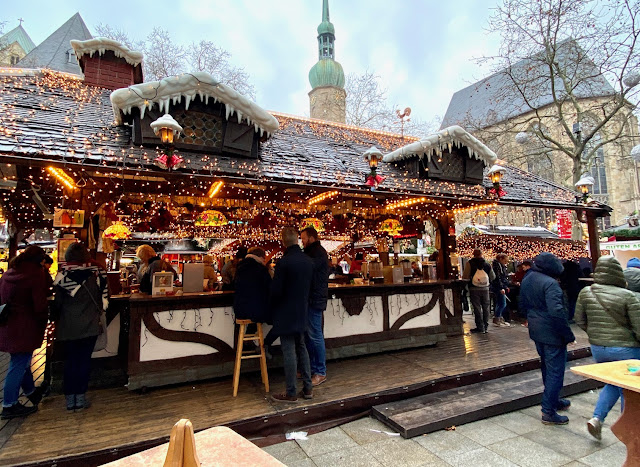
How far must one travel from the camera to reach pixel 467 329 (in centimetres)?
862

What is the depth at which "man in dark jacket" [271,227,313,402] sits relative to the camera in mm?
4176

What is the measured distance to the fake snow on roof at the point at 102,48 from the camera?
27.5 ft

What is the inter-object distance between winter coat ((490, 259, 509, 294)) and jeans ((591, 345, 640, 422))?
6.08m

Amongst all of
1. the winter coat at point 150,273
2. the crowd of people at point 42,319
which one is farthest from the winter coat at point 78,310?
the winter coat at point 150,273

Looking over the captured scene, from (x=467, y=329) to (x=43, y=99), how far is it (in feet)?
34.0

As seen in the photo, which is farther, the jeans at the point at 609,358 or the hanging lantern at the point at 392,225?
the hanging lantern at the point at 392,225

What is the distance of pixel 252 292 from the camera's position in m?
4.60

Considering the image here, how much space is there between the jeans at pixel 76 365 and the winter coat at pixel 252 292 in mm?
1809

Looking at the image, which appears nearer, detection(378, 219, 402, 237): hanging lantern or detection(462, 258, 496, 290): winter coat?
detection(462, 258, 496, 290): winter coat

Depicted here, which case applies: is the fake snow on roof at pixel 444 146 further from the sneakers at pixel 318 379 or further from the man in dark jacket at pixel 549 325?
the sneakers at pixel 318 379

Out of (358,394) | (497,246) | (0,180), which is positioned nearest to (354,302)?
(358,394)

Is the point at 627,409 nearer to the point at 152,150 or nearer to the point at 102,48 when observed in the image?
the point at 152,150

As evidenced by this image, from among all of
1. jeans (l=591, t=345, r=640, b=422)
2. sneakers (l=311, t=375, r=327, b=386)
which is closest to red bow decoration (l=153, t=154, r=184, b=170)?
sneakers (l=311, t=375, r=327, b=386)

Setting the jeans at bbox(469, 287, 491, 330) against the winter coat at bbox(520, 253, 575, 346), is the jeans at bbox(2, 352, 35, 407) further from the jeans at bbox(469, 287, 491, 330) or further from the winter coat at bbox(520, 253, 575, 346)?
the jeans at bbox(469, 287, 491, 330)
